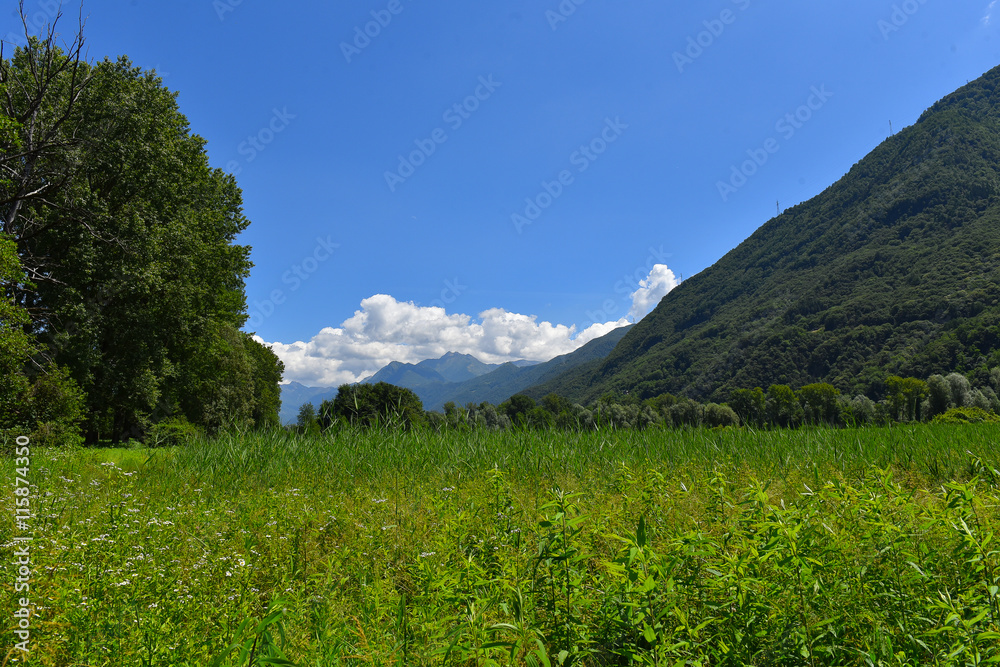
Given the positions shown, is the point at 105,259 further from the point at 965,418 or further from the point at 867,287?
the point at 867,287

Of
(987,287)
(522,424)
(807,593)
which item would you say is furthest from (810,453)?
(987,287)

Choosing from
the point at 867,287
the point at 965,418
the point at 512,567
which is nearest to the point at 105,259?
the point at 512,567

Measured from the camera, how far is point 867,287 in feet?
381

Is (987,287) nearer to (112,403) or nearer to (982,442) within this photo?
(982,442)

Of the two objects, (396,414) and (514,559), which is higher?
(396,414)

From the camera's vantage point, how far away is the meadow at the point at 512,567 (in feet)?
6.27

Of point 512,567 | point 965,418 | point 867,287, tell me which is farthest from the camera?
point 867,287

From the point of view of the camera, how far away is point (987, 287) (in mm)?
90938

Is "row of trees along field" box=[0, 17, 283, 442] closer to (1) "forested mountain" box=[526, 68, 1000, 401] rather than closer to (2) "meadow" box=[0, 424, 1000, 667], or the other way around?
(2) "meadow" box=[0, 424, 1000, 667]

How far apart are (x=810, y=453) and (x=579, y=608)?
5.82 m

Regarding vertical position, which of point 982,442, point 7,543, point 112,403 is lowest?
point 982,442

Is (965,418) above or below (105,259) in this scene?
below

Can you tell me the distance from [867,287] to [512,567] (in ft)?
484

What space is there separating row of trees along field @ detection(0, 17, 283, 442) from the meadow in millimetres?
13249
